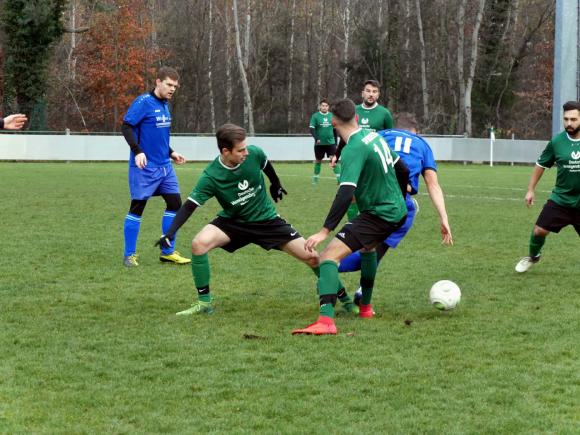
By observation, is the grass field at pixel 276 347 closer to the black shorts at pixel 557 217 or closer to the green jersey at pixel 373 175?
the black shorts at pixel 557 217

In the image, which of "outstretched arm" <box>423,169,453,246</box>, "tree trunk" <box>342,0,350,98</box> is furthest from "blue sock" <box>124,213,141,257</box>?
"tree trunk" <box>342,0,350,98</box>

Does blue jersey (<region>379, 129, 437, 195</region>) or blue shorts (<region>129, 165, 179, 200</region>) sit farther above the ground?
blue jersey (<region>379, 129, 437, 195</region>)

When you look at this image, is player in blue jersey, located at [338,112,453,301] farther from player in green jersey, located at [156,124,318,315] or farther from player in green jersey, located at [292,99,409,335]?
player in green jersey, located at [292,99,409,335]

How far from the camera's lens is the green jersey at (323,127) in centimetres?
2431

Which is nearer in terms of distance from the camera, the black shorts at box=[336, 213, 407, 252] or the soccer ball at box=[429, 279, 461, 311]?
the black shorts at box=[336, 213, 407, 252]

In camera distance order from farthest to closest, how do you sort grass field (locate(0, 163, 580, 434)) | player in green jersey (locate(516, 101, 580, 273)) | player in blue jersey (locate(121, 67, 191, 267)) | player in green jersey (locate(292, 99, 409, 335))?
player in blue jersey (locate(121, 67, 191, 267)), player in green jersey (locate(516, 101, 580, 273)), player in green jersey (locate(292, 99, 409, 335)), grass field (locate(0, 163, 580, 434))

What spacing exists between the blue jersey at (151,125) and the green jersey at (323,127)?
1418 cm

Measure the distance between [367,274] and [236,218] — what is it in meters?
1.10

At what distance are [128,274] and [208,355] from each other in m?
3.63

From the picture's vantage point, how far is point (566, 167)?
9.02 meters

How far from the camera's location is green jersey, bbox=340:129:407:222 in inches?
247

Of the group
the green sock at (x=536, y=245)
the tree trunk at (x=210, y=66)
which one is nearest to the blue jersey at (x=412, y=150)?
the green sock at (x=536, y=245)

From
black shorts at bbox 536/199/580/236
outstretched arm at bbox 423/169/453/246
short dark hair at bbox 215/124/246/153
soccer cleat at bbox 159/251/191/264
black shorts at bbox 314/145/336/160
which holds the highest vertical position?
short dark hair at bbox 215/124/246/153

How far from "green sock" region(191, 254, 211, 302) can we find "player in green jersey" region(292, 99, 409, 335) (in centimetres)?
106
